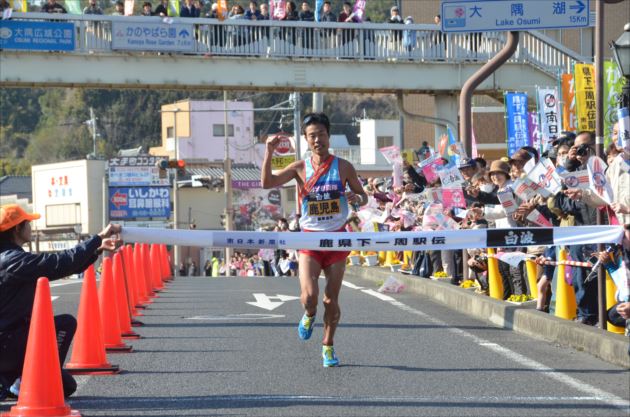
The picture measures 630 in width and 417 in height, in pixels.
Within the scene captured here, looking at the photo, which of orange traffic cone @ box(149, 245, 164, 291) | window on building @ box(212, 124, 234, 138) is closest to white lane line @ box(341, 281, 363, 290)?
orange traffic cone @ box(149, 245, 164, 291)

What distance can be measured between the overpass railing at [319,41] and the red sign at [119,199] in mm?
31508

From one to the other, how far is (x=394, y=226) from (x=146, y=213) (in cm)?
4347

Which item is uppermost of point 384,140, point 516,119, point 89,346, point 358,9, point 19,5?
point 19,5

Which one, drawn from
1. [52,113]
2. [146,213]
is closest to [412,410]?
[146,213]

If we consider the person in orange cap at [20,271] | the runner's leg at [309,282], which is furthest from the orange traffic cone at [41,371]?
the runner's leg at [309,282]

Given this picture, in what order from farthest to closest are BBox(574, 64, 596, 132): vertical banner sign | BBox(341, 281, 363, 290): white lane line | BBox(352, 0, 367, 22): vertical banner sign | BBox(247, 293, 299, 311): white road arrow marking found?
BBox(352, 0, 367, 22): vertical banner sign, BBox(574, 64, 596, 132): vertical banner sign, BBox(341, 281, 363, 290): white lane line, BBox(247, 293, 299, 311): white road arrow marking

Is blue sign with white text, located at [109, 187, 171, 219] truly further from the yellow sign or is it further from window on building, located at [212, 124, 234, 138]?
the yellow sign

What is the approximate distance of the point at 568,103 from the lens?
24.3m

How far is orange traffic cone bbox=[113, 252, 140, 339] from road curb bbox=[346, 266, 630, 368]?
385cm

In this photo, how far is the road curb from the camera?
9.55 metres

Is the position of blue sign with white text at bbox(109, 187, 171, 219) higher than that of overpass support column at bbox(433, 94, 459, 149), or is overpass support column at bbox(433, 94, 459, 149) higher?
overpass support column at bbox(433, 94, 459, 149)

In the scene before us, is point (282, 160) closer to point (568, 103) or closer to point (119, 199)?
point (568, 103)

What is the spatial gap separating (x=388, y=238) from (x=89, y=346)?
2534 millimetres

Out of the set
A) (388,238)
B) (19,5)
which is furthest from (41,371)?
(19,5)
